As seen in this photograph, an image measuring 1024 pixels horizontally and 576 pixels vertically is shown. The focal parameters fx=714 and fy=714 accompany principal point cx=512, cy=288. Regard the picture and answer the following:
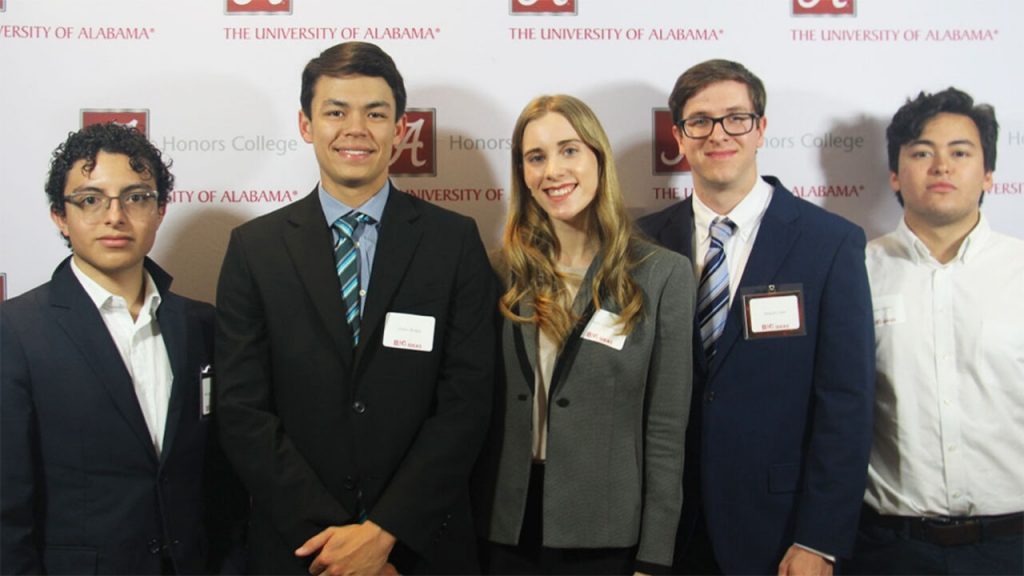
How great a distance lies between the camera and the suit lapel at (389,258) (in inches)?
80.7

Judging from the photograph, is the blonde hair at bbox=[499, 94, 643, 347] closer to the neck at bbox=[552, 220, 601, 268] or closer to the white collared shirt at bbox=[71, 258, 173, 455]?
the neck at bbox=[552, 220, 601, 268]

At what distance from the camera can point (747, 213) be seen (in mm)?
2396

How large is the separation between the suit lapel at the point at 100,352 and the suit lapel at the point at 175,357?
64 mm

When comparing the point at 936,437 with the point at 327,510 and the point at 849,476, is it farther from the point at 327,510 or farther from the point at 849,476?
the point at 327,510

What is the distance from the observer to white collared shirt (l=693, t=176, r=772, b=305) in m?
2.38

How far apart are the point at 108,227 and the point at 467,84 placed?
1427 millimetres

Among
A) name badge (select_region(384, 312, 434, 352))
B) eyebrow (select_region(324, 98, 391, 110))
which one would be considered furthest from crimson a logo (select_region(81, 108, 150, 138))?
name badge (select_region(384, 312, 434, 352))

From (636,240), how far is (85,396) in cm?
169

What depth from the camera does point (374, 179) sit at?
7.34 feet

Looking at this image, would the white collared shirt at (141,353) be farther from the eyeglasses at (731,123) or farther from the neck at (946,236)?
the neck at (946,236)

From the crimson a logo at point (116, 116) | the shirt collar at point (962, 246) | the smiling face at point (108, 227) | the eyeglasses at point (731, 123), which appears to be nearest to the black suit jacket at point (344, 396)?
the smiling face at point (108, 227)

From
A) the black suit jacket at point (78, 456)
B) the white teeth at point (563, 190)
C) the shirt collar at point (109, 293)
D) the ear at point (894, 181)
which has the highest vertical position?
the ear at point (894, 181)

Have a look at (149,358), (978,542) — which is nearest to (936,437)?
(978,542)

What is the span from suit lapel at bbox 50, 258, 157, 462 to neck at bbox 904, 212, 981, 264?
2.68m
